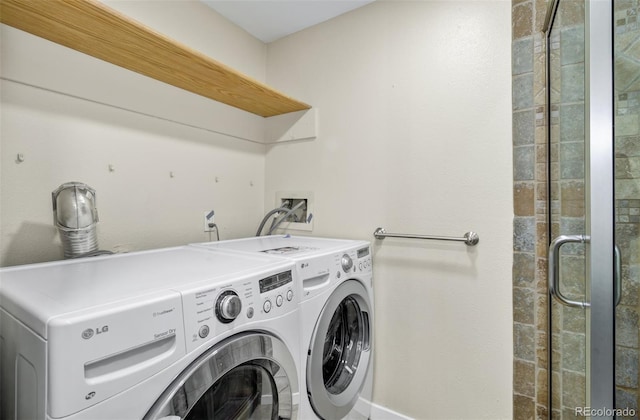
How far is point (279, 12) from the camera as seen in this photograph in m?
1.71

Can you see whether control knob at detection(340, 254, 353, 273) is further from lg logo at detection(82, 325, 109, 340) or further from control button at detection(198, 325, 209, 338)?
lg logo at detection(82, 325, 109, 340)

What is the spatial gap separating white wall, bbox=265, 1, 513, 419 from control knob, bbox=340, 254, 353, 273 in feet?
1.07

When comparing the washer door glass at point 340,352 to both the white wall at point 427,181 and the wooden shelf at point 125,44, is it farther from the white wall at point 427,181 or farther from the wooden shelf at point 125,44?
the wooden shelf at point 125,44

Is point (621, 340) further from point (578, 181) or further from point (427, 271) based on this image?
point (427, 271)

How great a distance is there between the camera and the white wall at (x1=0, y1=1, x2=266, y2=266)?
1.04 metres

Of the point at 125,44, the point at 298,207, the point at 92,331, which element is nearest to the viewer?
the point at 92,331

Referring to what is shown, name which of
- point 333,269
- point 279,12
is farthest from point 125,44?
point 333,269

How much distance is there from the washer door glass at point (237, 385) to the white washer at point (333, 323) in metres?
0.10

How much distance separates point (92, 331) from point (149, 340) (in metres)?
0.10

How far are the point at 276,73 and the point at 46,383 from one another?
1946 mm

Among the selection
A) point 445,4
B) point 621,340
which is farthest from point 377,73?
point 621,340

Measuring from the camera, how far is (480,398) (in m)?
1.31

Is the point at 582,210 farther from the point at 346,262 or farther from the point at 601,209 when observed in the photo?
the point at 346,262

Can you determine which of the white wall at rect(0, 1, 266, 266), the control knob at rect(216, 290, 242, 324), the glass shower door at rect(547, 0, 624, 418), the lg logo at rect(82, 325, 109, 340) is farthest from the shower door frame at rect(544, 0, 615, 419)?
the white wall at rect(0, 1, 266, 266)
